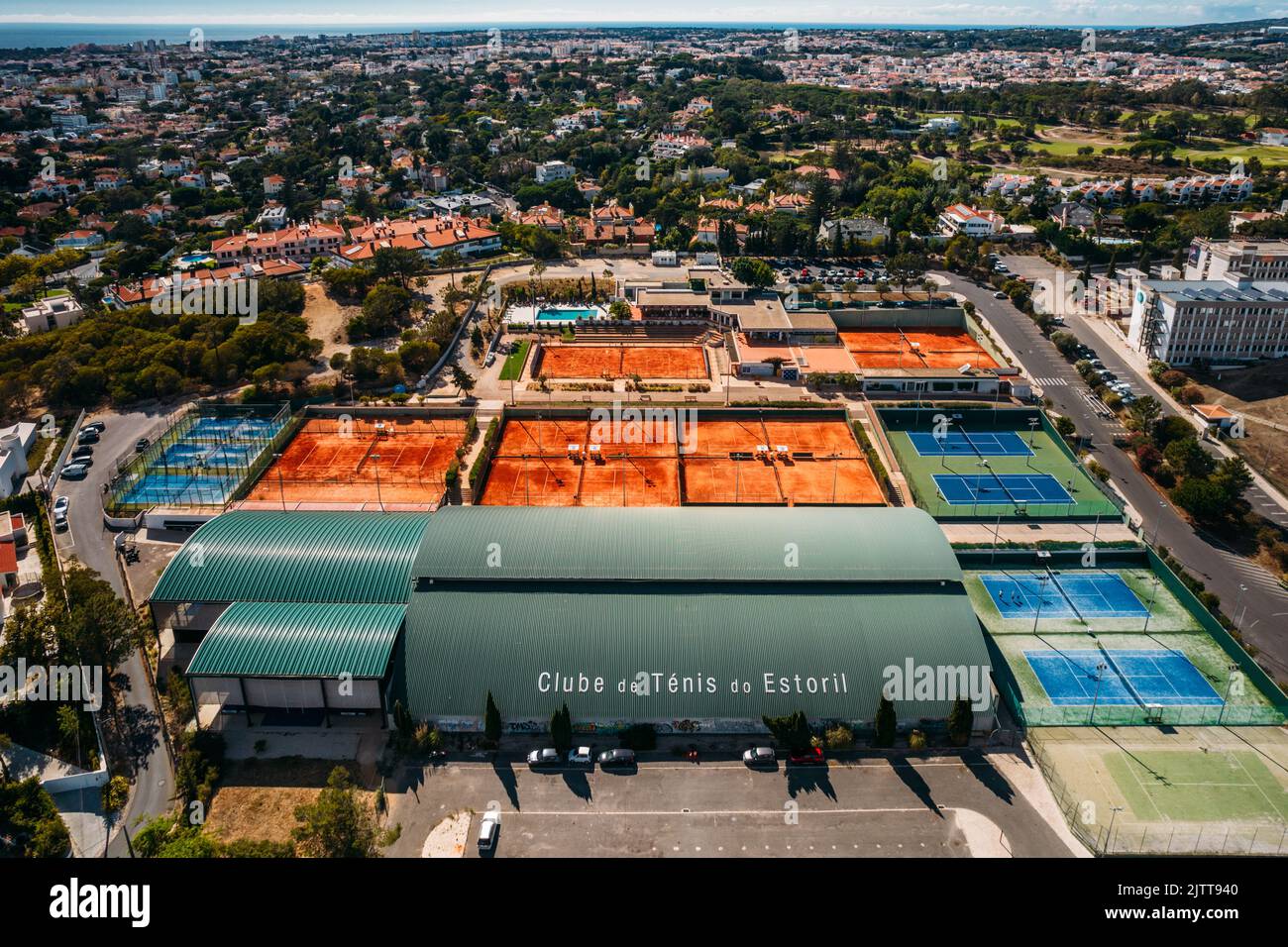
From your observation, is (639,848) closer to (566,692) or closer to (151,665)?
(566,692)

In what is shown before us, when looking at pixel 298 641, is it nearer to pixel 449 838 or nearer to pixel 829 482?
pixel 449 838

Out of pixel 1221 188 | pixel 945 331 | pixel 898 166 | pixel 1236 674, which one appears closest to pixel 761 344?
pixel 945 331

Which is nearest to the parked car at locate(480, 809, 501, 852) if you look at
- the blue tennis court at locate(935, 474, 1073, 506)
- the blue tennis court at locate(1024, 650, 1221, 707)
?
the blue tennis court at locate(1024, 650, 1221, 707)

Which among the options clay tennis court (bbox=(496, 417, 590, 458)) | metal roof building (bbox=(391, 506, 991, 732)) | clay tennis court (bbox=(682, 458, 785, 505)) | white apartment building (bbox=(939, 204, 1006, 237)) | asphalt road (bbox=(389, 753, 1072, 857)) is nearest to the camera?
asphalt road (bbox=(389, 753, 1072, 857))

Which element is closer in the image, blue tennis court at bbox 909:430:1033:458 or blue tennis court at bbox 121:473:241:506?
blue tennis court at bbox 121:473:241:506

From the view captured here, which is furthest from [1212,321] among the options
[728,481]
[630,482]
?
[630,482]

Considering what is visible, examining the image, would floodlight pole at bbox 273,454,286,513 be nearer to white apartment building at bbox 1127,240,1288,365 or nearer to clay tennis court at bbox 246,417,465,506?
clay tennis court at bbox 246,417,465,506
